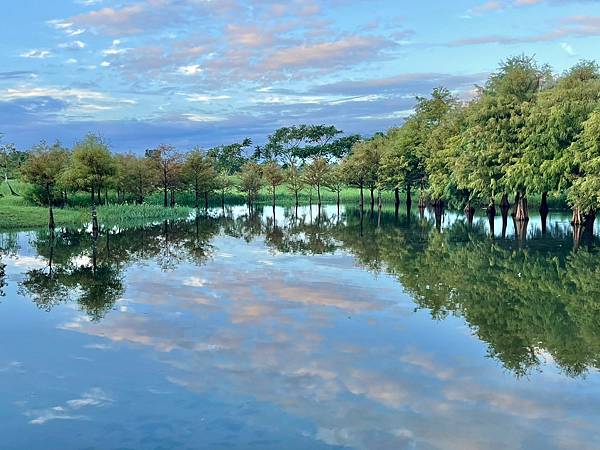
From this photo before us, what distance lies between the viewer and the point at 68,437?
927 cm

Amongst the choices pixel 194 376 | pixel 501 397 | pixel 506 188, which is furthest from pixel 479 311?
pixel 506 188

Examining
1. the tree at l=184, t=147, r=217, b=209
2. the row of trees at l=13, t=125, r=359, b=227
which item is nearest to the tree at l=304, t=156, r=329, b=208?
the row of trees at l=13, t=125, r=359, b=227

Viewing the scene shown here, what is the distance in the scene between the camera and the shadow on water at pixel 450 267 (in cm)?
1520

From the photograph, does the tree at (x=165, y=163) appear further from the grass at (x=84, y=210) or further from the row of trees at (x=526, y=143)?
the row of trees at (x=526, y=143)

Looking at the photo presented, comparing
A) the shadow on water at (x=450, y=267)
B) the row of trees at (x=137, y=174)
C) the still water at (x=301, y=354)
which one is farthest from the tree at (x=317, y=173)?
the still water at (x=301, y=354)

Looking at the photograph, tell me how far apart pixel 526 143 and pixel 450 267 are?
23.9 m

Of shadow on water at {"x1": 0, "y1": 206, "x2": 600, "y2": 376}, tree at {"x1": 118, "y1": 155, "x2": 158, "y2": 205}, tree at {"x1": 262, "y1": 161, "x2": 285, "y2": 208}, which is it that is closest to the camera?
shadow on water at {"x1": 0, "y1": 206, "x2": 600, "y2": 376}

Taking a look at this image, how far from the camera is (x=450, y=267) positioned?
26312 millimetres

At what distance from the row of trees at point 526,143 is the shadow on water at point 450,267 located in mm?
3251

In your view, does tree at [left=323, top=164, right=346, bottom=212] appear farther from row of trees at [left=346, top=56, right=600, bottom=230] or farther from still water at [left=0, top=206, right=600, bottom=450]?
still water at [left=0, top=206, right=600, bottom=450]

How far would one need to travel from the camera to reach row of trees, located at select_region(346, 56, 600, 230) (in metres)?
41.2

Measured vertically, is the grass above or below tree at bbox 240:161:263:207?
below

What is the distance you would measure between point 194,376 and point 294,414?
2743 millimetres

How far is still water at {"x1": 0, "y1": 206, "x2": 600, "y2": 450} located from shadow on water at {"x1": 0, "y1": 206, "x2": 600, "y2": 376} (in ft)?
0.42
